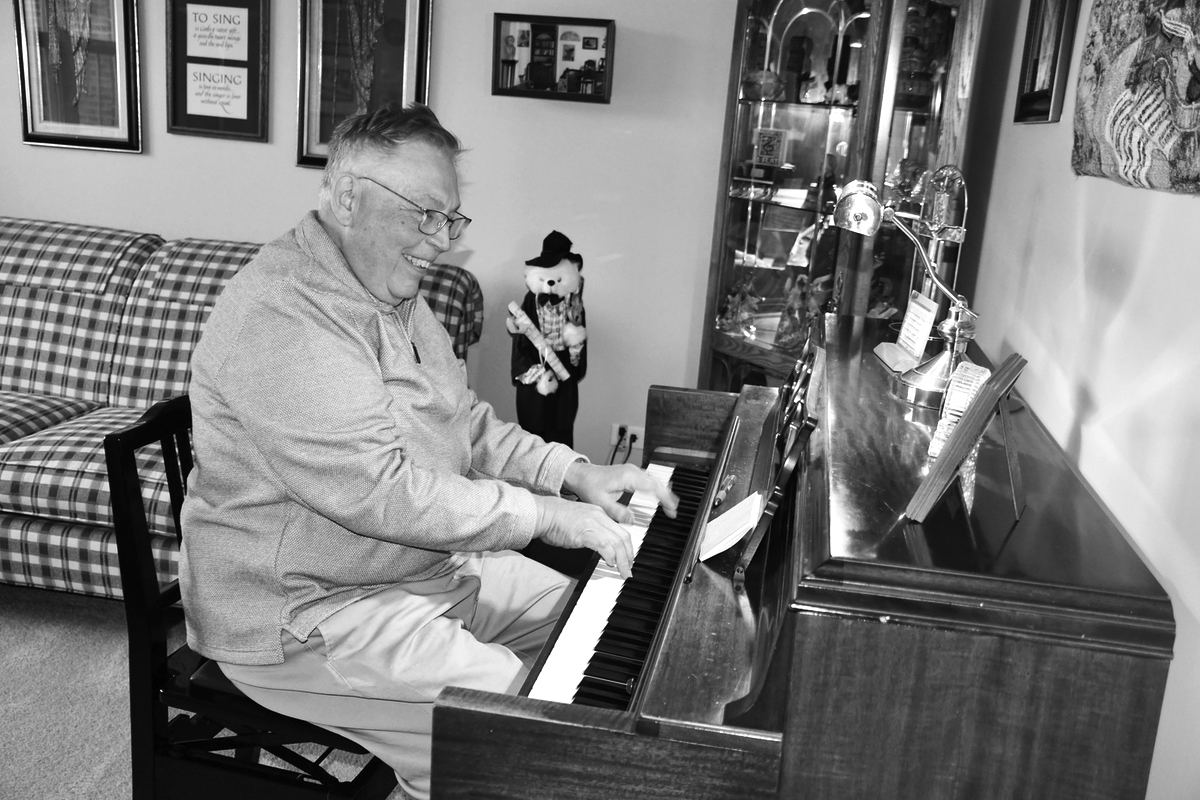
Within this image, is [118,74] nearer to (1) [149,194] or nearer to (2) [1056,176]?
(1) [149,194]

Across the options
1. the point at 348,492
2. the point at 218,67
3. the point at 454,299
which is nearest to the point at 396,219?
the point at 348,492

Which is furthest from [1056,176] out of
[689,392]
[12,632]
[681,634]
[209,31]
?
[209,31]

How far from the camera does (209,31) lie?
3553 mm

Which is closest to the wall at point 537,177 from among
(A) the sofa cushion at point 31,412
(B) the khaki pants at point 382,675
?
(A) the sofa cushion at point 31,412

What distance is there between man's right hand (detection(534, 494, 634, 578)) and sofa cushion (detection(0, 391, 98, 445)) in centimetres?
201

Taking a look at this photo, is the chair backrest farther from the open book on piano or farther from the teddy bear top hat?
the teddy bear top hat

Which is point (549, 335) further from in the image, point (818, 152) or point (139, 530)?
point (139, 530)

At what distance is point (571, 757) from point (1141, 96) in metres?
1.01

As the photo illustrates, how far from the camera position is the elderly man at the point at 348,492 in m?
1.36

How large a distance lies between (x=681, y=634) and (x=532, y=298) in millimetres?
2229

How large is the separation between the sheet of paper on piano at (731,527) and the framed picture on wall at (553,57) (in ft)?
7.41

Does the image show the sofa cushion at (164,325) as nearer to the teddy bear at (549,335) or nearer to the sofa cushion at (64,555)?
the sofa cushion at (64,555)

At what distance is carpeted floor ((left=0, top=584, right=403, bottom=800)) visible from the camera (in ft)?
6.48

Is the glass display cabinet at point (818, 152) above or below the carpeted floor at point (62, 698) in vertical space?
above
